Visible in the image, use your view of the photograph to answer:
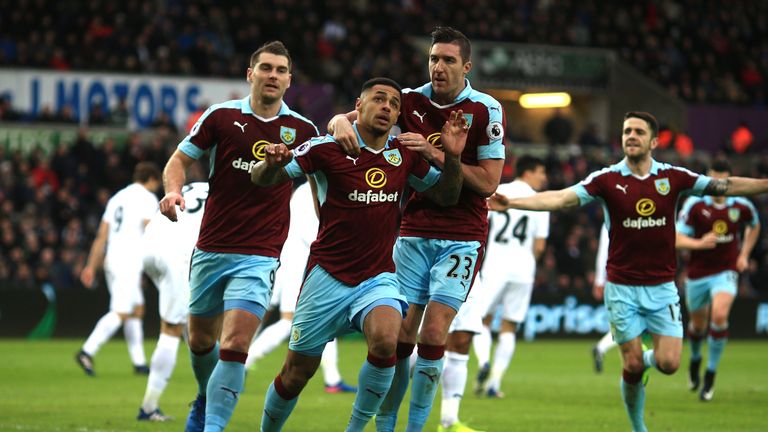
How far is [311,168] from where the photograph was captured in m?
8.02

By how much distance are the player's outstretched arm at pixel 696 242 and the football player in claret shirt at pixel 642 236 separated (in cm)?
340

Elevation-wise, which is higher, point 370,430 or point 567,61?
point 567,61

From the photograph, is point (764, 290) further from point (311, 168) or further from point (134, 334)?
point (311, 168)

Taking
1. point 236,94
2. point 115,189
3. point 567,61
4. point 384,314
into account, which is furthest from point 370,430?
point 567,61

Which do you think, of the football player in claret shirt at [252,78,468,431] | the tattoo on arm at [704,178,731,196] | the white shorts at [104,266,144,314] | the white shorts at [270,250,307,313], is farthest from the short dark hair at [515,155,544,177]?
the football player in claret shirt at [252,78,468,431]

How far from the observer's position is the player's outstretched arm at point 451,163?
8086 millimetres

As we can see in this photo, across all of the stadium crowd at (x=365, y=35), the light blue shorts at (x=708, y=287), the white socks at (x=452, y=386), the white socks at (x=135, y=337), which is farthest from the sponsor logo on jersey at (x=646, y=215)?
the stadium crowd at (x=365, y=35)

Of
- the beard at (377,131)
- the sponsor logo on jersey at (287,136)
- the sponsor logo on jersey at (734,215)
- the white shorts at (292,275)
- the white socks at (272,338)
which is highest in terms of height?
the beard at (377,131)

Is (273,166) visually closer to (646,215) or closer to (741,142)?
(646,215)

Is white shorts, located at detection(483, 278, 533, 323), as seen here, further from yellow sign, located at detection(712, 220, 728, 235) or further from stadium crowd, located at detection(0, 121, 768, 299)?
stadium crowd, located at detection(0, 121, 768, 299)

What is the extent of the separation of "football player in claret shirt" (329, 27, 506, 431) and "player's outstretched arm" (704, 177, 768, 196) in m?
2.40

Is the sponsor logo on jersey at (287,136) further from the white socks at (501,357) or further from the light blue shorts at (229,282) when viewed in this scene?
the white socks at (501,357)

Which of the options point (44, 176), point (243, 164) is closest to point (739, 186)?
point (243, 164)

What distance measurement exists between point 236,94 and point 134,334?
1070 centimetres
